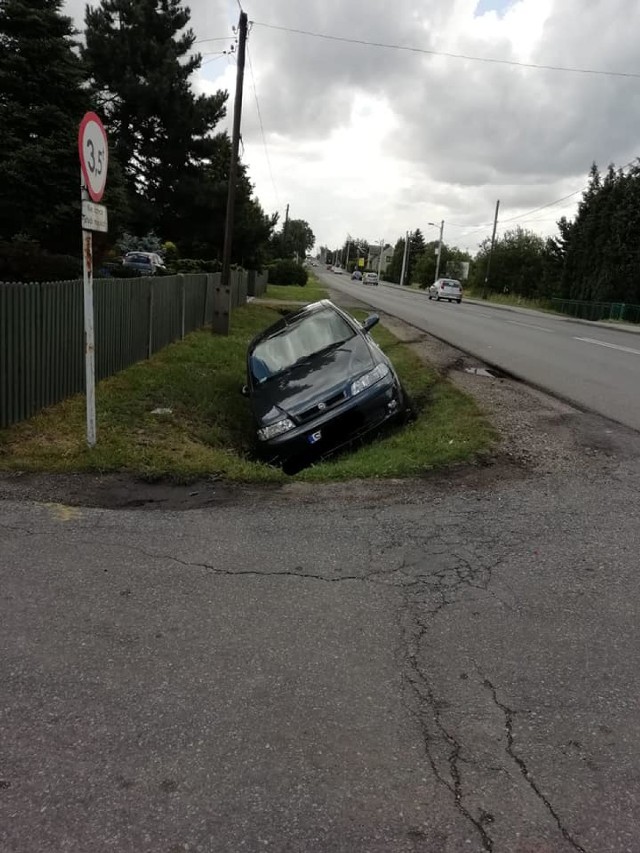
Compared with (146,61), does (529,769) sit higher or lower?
lower

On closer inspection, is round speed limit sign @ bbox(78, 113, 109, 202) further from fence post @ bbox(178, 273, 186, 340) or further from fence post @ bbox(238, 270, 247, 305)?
fence post @ bbox(238, 270, 247, 305)

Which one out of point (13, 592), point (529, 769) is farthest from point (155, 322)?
point (529, 769)

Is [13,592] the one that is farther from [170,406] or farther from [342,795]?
[170,406]

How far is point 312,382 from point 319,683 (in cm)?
454

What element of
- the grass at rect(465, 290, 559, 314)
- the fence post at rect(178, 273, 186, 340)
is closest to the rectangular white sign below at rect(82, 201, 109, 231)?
the fence post at rect(178, 273, 186, 340)

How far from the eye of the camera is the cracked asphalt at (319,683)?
2129mm

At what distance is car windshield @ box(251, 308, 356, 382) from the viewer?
7.76m

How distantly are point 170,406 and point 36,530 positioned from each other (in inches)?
163

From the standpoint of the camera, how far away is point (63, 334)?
25.2 ft

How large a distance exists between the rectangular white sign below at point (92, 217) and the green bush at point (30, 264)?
1153 centimetres

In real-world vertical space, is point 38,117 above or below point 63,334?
above

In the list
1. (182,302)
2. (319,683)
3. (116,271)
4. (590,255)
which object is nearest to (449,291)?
(590,255)

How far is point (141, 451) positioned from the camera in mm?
6312

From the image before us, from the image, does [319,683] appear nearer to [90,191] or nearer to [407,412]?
[90,191]
